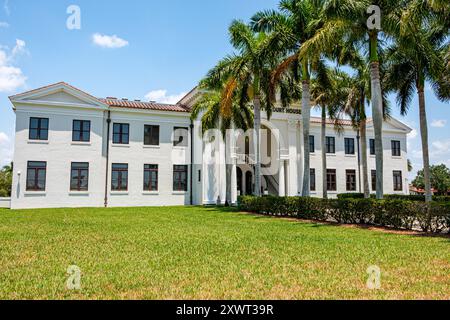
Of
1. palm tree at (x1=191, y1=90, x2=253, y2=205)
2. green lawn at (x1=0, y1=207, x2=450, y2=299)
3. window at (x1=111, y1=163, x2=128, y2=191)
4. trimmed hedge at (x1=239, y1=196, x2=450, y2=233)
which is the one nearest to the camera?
green lawn at (x1=0, y1=207, x2=450, y2=299)

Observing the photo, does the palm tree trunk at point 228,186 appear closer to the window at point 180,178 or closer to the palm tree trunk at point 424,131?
the window at point 180,178

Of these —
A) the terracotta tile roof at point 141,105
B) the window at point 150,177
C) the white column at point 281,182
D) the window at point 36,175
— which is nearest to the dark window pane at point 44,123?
the window at point 36,175

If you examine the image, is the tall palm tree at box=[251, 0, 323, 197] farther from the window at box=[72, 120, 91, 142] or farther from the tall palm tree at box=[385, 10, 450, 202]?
the window at box=[72, 120, 91, 142]

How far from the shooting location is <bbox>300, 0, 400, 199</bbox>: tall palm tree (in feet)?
46.0

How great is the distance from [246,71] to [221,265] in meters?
16.0

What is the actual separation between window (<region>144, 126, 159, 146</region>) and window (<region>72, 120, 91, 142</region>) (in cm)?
422

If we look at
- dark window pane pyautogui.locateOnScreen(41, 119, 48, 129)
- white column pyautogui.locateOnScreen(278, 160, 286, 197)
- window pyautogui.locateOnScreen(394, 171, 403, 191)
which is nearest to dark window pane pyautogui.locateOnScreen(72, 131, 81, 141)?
dark window pane pyautogui.locateOnScreen(41, 119, 48, 129)

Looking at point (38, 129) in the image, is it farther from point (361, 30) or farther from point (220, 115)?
point (361, 30)

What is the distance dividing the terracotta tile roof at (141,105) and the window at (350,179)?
1801 cm

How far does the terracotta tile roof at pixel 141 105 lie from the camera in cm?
2725

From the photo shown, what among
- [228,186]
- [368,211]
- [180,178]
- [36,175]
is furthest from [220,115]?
[36,175]

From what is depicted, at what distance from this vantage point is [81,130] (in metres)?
26.2

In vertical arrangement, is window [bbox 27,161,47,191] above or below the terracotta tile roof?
below
